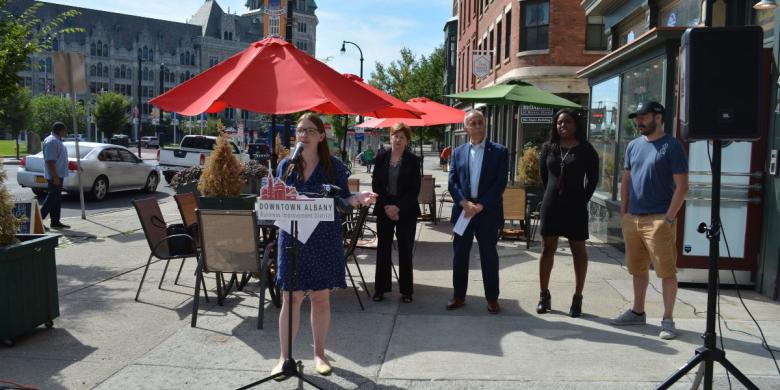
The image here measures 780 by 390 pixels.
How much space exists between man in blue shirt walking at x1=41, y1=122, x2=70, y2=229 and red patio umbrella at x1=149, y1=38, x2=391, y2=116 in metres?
6.58

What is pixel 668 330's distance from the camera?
5121 mm

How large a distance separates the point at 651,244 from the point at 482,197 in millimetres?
1490

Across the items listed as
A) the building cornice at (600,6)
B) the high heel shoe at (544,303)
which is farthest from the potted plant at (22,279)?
the building cornice at (600,6)

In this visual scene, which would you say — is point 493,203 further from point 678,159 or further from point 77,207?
point 77,207

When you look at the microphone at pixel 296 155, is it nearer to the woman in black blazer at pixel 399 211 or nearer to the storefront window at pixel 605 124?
the woman in black blazer at pixel 399 211

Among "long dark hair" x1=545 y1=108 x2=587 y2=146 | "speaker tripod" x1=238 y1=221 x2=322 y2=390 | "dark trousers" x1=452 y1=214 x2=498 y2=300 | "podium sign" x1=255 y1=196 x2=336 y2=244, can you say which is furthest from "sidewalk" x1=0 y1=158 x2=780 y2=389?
"long dark hair" x1=545 y1=108 x2=587 y2=146

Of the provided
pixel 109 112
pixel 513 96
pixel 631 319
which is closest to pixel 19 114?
pixel 109 112

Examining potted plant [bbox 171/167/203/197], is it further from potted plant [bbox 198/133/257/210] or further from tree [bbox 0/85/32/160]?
tree [bbox 0/85/32/160]

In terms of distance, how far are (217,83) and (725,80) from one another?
3841 millimetres

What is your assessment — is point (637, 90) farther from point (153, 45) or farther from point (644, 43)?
point (153, 45)

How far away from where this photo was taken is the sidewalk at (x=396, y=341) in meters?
4.24

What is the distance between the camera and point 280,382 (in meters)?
4.16

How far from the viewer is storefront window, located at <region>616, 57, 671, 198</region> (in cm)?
803

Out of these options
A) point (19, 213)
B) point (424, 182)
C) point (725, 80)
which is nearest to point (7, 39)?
point (19, 213)
